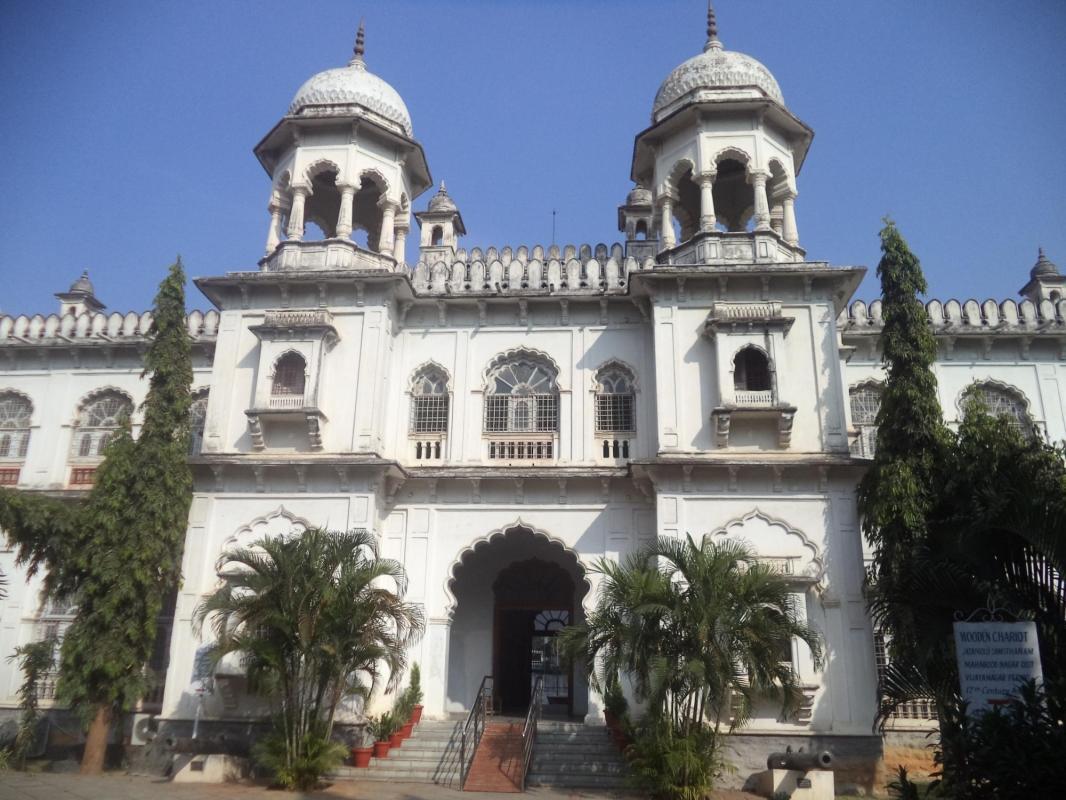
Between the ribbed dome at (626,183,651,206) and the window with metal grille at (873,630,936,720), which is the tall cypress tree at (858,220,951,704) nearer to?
the window with metal grille at (873,630,936,720)

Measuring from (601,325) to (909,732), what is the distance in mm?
9446

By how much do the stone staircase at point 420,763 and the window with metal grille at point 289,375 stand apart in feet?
22.2

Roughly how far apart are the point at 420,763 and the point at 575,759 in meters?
2.48

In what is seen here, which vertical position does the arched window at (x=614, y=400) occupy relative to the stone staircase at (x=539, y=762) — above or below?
above

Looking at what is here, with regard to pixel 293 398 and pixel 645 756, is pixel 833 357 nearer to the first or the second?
pixel 645 756

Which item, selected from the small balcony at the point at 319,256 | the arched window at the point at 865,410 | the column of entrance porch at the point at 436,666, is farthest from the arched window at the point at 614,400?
the arched window at the point at 865,410

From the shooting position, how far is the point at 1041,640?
905 centimetres

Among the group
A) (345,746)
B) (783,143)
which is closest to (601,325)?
(783,143)

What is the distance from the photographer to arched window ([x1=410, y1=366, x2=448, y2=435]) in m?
17.1

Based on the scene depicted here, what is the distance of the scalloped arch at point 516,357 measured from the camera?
680 inches

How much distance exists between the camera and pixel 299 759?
12320 millimetres

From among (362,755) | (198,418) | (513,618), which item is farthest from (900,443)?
(198,418)

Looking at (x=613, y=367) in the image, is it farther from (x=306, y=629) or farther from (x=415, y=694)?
(x=306, y=629)

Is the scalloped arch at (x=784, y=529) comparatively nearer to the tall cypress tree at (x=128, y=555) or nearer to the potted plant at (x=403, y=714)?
the potted plant at (x=403, y=714)
